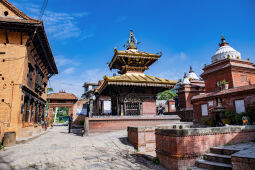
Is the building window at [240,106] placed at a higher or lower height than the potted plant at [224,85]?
lower

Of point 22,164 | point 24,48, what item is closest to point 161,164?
point 22,164

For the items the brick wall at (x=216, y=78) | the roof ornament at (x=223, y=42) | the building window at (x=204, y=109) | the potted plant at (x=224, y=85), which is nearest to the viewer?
the potted plant at (x=224, y=85)

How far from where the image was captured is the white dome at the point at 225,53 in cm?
2265

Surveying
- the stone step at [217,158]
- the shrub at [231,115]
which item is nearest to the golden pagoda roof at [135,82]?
the shrub at [231,115]

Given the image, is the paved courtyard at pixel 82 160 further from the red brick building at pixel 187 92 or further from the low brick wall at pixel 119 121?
the red brick building at pixel 187 92

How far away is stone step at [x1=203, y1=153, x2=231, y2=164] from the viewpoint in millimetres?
5339

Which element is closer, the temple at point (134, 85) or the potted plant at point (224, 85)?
the temple at point (134, 85)

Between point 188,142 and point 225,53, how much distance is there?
21636 mm

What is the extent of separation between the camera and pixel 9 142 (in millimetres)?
9828

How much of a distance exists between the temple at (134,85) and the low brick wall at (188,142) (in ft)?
27.8

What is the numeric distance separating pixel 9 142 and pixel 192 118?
1845 cm

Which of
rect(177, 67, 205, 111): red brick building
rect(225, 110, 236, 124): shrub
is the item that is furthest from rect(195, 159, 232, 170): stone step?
rect(177, 67, 205, 111): red brick building

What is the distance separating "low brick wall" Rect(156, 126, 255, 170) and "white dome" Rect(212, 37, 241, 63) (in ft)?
59.3

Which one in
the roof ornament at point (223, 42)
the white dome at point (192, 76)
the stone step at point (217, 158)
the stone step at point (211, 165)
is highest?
the roof ornament at point (223, 42)
